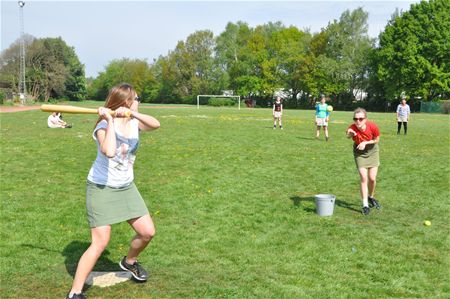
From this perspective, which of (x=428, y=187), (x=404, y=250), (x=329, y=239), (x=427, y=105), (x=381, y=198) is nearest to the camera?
(x=404, y=250)

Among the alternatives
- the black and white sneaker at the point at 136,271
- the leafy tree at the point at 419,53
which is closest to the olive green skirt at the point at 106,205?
the black and white sneaker at the point at 136,271

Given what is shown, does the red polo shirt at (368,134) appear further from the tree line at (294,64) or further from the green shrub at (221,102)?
the green shrub at (221,102)

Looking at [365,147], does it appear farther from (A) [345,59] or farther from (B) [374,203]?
(A) [345,59]

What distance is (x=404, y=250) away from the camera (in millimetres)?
6480

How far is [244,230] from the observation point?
7.38 m

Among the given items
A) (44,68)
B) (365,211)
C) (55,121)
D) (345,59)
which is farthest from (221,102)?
(365,211)

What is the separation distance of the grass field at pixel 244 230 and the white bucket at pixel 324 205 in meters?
0.15

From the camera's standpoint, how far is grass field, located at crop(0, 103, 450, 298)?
527 centimetres

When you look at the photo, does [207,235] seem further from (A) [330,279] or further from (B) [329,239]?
(A) [330,279]

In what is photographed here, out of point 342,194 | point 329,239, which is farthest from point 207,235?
point 342,194

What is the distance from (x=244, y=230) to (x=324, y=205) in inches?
63.9

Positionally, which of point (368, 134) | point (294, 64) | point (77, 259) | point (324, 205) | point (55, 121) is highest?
point (294, 64)

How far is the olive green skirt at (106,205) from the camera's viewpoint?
4.58 meters

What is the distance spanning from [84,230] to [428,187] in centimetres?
749
